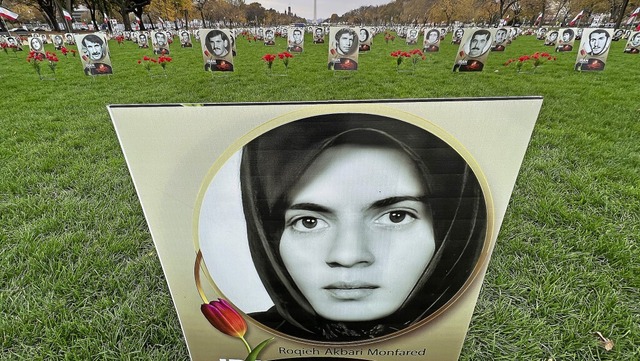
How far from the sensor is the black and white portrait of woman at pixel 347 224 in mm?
812

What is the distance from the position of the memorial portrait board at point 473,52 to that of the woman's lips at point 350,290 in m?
7.91

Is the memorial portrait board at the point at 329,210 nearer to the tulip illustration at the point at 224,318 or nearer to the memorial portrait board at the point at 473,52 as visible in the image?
the tulip illustration at the point at 224,318

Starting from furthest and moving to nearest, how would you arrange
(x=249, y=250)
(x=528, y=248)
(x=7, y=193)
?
(x=7, y=193)
(x=528, y=248)
(x=249, y=250)

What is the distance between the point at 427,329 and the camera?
43.3 inches

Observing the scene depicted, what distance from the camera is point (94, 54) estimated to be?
771 cm

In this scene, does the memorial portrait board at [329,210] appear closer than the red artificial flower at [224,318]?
Yes

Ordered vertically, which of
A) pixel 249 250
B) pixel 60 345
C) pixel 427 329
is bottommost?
pixel 60 345

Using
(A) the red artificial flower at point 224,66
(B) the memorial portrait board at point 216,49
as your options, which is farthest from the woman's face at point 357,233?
(A) the red artificial flower at point 224,66

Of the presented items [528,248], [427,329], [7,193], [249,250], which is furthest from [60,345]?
[528,248]

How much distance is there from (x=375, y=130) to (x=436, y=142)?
0.16 meters

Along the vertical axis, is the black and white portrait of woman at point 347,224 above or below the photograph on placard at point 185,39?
below

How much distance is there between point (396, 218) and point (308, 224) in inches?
9.5

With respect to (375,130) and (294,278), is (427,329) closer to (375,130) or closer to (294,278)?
(294,278)

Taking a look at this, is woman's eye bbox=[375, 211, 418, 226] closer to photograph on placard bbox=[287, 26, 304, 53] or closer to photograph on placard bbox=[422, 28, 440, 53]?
photograph on placard bbox=[287, 26, 304, 53]
